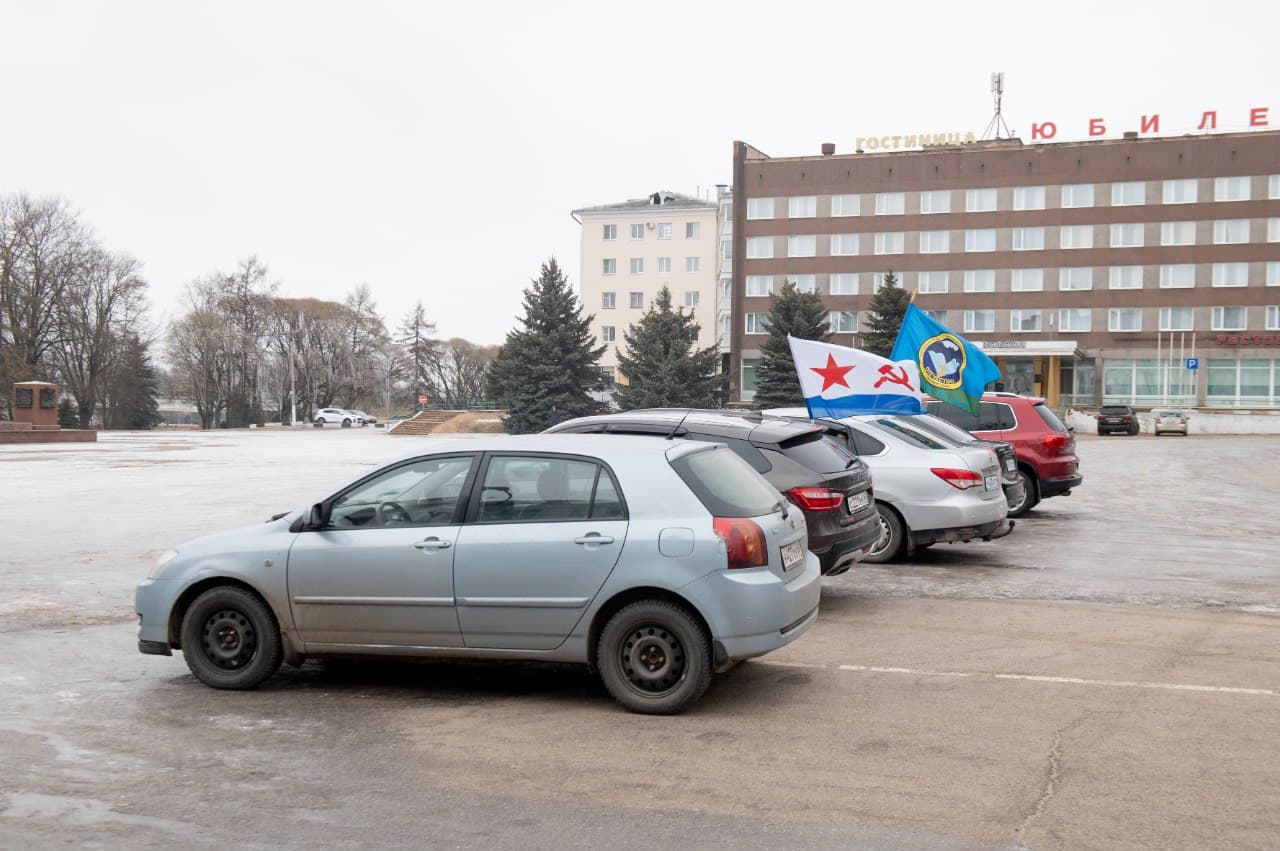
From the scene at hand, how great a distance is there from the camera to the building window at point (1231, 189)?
2805 inches

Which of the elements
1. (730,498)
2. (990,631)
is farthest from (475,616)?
(990,631)

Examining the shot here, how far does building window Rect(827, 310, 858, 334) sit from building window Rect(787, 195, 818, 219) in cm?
683

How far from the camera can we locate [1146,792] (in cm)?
493

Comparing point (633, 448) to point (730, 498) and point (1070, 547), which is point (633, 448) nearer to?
point (730, 498)

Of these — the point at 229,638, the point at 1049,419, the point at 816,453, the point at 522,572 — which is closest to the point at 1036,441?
the point at 1049,419

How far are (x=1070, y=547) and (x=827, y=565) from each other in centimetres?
638

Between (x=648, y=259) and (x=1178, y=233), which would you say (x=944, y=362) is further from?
(x=648, y=259)

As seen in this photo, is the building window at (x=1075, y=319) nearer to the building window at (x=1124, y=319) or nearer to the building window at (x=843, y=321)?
the building window at (x=1124, y=319)

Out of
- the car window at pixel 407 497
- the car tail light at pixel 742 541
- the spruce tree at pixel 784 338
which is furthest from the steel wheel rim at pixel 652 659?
the spruce tree at pixel 784 338

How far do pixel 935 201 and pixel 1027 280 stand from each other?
791cm

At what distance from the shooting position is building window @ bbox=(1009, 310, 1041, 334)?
75.8m

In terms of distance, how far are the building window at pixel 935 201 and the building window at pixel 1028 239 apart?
187 inches

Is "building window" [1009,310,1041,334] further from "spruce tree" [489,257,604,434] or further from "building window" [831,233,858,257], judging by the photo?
"spruce tree" [489,257,604,434]

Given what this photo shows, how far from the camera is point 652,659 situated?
20.6 feet
